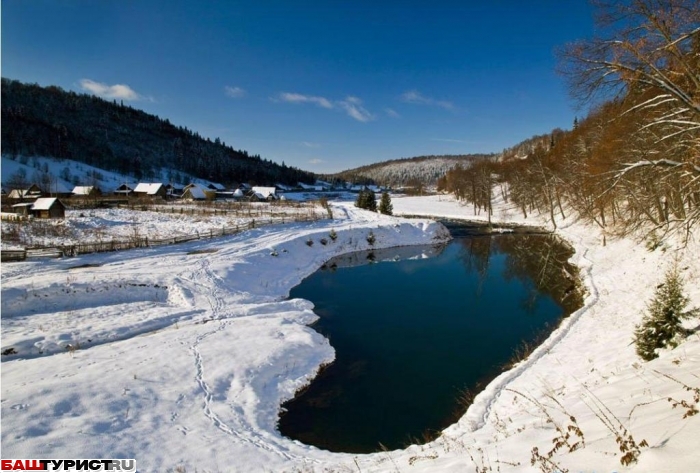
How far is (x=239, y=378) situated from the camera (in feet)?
37.8

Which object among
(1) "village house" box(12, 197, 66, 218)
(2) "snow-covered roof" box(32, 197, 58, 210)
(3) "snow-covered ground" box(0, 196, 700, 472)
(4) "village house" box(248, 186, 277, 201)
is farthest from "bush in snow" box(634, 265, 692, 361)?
(4) "village house" box(248, 186, 277, 201)

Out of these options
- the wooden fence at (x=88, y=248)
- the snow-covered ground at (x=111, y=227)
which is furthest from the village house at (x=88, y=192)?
the wooden fence at (x=88, y=248)

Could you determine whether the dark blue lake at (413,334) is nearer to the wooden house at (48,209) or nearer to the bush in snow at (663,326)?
the bush in snow at (663,326)

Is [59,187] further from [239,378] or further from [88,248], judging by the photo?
[239,378]

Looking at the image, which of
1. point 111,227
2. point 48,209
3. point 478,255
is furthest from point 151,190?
point 478,255

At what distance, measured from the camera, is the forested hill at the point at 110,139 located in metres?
118

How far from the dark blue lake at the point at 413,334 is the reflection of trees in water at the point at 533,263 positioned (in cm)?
13

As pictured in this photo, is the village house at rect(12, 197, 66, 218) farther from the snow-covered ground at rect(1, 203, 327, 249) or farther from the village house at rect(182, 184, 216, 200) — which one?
the village house at rect(182, 184, 216, 200)

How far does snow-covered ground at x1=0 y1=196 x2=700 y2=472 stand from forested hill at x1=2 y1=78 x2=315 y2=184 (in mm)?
127778

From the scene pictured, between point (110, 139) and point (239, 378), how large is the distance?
17216cm

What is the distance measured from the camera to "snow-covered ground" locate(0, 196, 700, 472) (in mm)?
5383

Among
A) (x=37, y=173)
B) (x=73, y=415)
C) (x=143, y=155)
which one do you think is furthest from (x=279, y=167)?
(x=73, y=415)

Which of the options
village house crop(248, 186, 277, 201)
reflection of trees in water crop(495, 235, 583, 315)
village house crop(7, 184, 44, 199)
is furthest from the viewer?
village house crop(248, 186, 277, 201)

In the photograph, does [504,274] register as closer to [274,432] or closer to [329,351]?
[329,351]
